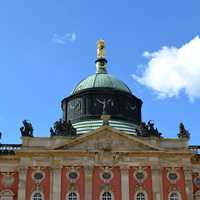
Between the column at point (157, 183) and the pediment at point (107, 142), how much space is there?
6.32 feet

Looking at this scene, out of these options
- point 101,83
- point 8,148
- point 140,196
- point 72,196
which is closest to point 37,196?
point 72,196

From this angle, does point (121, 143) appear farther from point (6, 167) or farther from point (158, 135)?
point (6, 167)

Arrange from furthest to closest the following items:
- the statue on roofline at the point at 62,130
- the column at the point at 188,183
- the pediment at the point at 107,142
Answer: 1. the statue on roofline at the point at 62,130
2. the pediment at the point at 107,142
3. the column at the point at 188,183

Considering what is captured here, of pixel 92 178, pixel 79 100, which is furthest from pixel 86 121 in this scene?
pixel 92 178

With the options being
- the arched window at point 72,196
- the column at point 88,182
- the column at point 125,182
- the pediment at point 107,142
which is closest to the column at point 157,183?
the pediment at point 107,142

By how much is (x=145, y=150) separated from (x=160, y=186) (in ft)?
11.5

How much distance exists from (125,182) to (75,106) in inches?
533

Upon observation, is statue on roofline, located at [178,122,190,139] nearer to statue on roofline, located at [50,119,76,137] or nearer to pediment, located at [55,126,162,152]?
pediment, located at [55,126,162,152]

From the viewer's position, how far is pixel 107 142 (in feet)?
144

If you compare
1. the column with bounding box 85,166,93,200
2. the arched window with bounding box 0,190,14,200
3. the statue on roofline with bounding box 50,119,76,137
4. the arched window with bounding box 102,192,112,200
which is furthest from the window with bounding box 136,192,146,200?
the arched window with bounding box 0,190,14,200

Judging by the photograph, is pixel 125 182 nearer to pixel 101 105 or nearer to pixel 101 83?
pixel 101 105

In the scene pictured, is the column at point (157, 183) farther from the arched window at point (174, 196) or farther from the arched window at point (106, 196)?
the arched window at point (106, 196)

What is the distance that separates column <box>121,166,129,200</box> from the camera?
138 ft

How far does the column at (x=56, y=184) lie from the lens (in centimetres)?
4184
